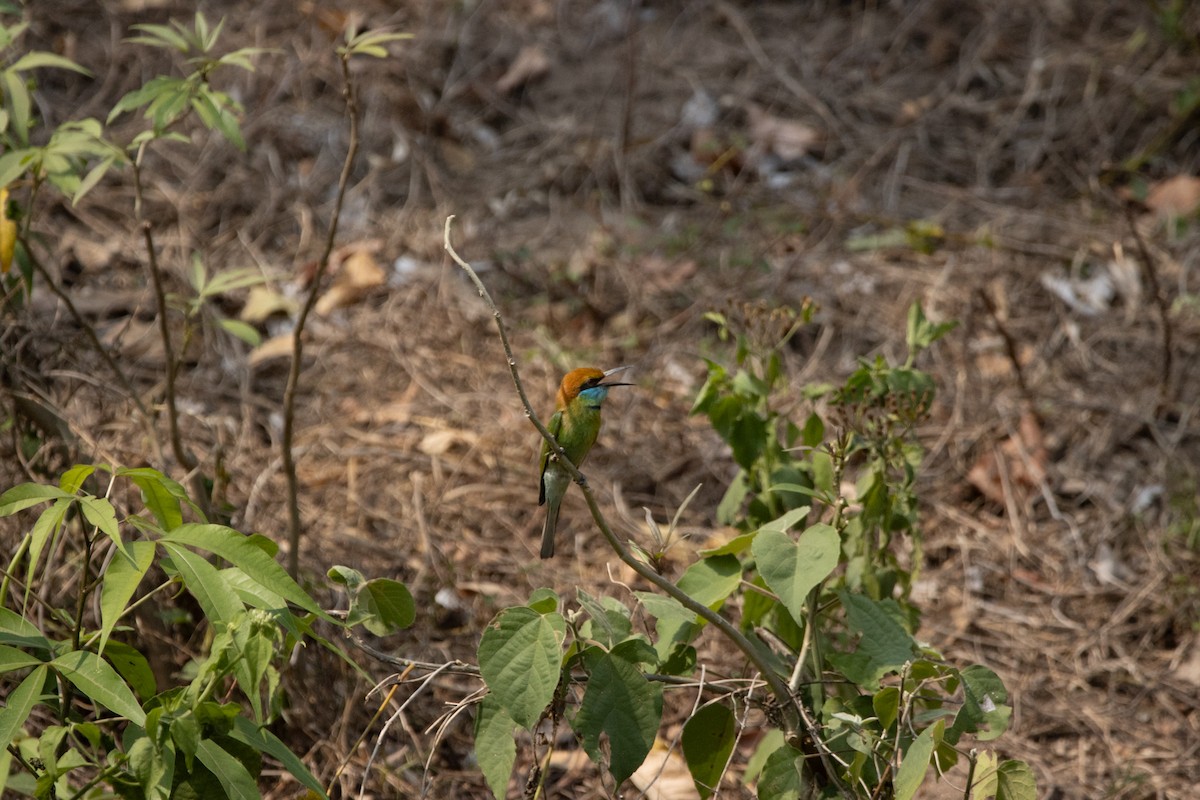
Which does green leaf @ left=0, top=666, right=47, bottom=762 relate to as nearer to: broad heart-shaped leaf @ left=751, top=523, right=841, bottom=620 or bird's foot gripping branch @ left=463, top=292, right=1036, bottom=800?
bird's foot gripping branch @ left=463, top=292, right=1036, bottom=800

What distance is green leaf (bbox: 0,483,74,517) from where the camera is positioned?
180 centimetres

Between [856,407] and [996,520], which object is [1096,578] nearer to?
[996,520]

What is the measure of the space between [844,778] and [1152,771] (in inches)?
63.1

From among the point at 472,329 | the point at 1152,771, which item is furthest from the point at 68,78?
the point at 1152,771

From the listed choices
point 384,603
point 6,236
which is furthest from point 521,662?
point 6,236

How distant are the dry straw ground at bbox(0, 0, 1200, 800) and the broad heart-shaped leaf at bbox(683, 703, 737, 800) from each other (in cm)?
103

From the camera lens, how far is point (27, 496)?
72.5 inches

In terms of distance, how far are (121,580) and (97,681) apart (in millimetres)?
183

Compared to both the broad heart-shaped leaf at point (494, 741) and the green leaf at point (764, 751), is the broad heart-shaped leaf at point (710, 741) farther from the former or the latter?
the broad heart-shaped leaf at point (494, 741)

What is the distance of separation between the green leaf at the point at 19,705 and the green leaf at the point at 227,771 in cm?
27

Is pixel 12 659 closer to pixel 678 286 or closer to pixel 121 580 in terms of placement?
pixel 121 580

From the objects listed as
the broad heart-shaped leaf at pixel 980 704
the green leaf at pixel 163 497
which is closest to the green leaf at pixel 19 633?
the green leaf at pixel 163 497

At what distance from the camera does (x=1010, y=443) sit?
4570 mm

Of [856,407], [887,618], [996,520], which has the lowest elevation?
[996,520]
